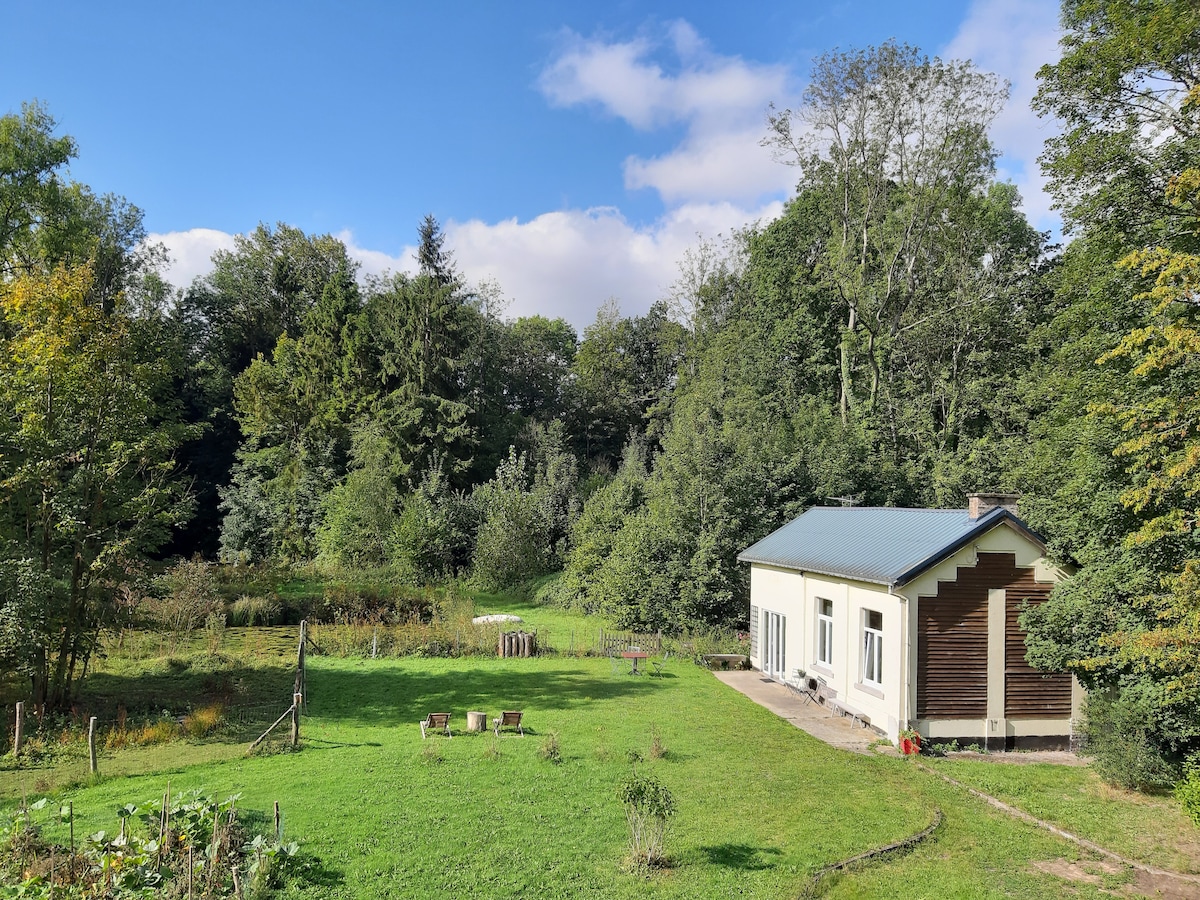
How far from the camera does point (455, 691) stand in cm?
1670

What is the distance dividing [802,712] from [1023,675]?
443 cm

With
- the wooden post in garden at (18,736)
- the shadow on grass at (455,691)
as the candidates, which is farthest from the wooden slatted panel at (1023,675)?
the wooden post in garden at (18,736)

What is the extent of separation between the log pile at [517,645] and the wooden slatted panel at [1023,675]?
A: 41.7ft

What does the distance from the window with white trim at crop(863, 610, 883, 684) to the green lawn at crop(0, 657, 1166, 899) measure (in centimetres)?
185

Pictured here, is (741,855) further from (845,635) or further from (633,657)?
(633,657)

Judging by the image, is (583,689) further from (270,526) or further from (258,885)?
(270,526)

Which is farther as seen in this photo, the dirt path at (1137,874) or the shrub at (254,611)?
the shrub at (254,611)

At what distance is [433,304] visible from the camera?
41656mm

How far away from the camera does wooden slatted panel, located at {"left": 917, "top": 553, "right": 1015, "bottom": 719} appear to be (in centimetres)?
1274

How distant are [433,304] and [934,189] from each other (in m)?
26.7

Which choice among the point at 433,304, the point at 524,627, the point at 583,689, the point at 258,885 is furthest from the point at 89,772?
the point at 433,304

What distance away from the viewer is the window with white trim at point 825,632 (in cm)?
1588

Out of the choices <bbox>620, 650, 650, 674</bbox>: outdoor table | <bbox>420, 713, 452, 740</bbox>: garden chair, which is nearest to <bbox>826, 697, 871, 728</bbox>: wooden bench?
<bbox>620, 650, 650, 674</bbox>: outdoor table

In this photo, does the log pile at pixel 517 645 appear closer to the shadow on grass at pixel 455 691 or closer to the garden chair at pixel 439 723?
the shadow on grass at pixel 455 691
